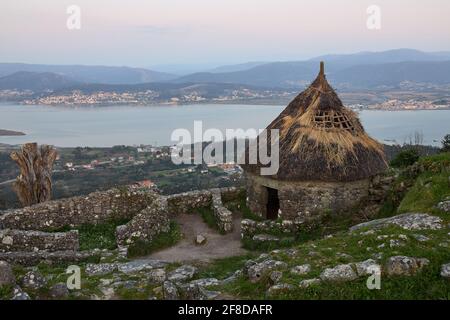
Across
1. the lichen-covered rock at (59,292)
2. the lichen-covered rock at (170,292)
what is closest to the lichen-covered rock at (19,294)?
the lichen-covered rock at (59,292)

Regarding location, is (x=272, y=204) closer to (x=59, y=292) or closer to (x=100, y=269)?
(x=100, y=269)

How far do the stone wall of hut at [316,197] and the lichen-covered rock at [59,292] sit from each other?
7264 millimetres

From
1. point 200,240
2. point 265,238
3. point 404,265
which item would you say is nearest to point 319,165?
point 265,238

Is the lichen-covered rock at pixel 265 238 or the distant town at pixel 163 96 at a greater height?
the distant town at pixel 163 96

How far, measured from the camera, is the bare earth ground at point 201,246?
38.7ft

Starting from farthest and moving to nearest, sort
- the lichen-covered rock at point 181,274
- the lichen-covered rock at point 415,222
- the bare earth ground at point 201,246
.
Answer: the bare earth ground at point 201,246, the lichen-covered rock at point 181,274, the lichen-covered rock at point 415,222

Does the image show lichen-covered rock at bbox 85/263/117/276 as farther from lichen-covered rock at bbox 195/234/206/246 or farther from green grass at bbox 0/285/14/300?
lichen-covered rock at bbox 195/234/206/246

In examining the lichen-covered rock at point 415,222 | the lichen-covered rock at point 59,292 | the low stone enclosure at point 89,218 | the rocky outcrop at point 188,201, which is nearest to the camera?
the lichen-covered rock at point 59,292

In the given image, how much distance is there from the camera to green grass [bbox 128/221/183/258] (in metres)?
11.9

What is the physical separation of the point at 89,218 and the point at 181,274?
6238 millimetres

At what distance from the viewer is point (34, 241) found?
1163 centimetres

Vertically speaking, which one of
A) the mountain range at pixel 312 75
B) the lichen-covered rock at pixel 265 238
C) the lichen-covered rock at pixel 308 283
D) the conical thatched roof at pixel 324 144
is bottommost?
the lichen-covered rock at pixel 265 238

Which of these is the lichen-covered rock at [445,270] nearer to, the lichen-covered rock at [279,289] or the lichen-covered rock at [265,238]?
the lichen-covered rock at [279,289]

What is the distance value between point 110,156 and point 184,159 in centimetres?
1532
